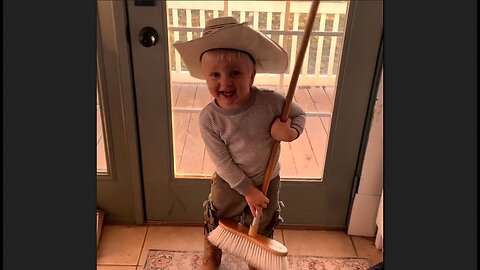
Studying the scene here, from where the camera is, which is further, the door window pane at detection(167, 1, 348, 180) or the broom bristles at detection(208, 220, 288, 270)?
the door window pane at detection(167, 1, 348, 180)

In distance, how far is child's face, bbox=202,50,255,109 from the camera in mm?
1017

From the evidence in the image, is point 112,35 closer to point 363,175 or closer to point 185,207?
point 185,207

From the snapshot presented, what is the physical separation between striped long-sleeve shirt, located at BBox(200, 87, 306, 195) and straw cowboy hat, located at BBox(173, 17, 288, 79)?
8 centimetres

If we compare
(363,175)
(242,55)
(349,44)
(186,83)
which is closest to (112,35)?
(186,83)

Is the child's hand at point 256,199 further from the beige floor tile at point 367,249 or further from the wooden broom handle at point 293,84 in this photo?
the beige floor tile at point 367,249

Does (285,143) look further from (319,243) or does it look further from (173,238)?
(173,238)

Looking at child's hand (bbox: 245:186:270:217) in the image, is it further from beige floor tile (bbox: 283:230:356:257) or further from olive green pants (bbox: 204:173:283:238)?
beige floor tile (bbox: 283:230:356:257)

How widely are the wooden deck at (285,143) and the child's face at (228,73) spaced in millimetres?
534

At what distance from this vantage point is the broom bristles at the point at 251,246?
116cm

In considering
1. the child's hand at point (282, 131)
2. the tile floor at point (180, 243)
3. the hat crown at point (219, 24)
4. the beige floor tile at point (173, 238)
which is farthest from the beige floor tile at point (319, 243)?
the hat crown at point (219, 24)

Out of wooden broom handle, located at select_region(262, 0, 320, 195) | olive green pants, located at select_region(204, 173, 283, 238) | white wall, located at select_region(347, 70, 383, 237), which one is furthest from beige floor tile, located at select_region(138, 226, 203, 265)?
wooden broom handle, located at select_region(262, 0, 320, 195)

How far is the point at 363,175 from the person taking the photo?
1.72 m

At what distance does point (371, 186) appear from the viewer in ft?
5.70

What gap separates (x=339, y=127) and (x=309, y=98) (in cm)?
16
